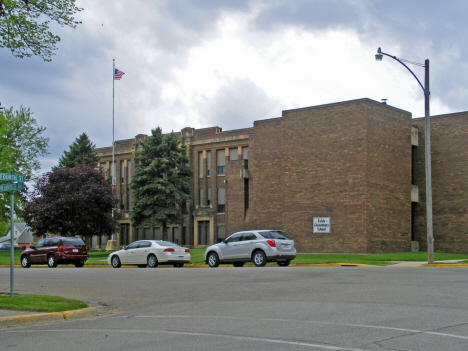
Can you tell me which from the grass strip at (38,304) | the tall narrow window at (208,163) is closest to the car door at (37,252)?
the grass strip at (38,304)

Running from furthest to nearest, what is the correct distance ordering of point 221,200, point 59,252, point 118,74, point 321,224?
point 221,200 → point 118,74 → point 321,224 → point 59,252

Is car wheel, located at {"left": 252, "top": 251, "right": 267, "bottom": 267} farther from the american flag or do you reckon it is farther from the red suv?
the american flag

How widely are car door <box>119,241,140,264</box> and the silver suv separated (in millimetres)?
5205

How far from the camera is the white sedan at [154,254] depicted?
26.9m

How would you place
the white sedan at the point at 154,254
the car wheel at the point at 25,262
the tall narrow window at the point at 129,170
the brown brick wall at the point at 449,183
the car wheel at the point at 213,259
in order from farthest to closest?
the tall narrow window at the point at 129,170 < the brown brick wall at the point at 449,183 < the car wheel at the point at 25,262 < the white sedan at the point at 154,254 < the car wheel at the point at 213,259

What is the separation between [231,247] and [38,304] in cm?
1351

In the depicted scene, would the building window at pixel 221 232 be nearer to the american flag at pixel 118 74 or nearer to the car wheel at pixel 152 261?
the american flag at pixel 118 74

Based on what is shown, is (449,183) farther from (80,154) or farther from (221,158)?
(80,154)

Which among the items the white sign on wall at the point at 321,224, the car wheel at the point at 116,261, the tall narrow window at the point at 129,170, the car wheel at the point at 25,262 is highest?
the tall narrow window at the point at 129,170

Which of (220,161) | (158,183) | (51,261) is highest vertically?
(220,161)

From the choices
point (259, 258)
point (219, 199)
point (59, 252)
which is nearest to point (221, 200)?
point (219, 199)

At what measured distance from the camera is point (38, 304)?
38.5 feet

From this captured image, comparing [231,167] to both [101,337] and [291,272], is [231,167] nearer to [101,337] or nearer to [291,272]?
[291,272]

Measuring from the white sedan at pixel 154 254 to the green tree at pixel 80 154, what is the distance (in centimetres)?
3251
